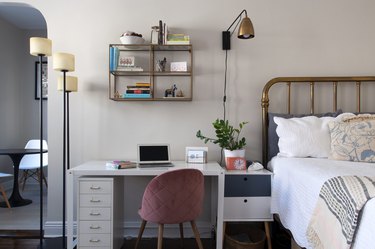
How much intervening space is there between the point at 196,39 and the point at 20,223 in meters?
2.51

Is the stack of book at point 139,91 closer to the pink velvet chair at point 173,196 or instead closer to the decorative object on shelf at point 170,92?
the decorative object on shelf at point 170,92

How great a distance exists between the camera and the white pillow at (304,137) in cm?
204

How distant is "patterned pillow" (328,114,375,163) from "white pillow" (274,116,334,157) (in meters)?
0.06

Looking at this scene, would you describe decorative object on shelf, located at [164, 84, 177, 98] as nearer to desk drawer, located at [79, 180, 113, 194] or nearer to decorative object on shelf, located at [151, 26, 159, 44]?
decorative object on shelf, located at [151, 26, 159, 44]

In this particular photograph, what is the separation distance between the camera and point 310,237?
4.50 feet

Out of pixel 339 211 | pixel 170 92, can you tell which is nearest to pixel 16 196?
pixel 170 92

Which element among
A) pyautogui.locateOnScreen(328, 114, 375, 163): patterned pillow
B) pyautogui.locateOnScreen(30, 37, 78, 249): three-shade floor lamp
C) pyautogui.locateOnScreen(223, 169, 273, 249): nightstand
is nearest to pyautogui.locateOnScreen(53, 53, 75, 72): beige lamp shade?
pyautogui.locateOnScreen(30, 37, 78, 249): three-shade floor lamp

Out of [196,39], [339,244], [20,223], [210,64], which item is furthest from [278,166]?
[20,223]

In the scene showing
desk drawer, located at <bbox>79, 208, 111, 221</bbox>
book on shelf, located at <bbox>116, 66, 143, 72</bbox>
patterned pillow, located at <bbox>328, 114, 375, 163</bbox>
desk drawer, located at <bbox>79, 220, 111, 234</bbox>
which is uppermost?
book on shelf, located at <bbox>116, 66, 143, 72</bbox>

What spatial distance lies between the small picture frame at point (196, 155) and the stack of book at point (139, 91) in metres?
0.61

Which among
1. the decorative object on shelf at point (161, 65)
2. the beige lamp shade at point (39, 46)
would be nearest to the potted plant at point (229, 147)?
the decorative object on shelf at point (161, 65)

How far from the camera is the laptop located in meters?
2.13

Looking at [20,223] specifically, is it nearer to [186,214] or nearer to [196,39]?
[186,214]

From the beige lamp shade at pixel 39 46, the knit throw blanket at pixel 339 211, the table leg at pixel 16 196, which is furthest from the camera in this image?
the table leg at pixel 16 196
